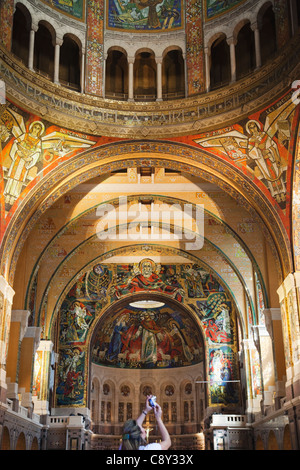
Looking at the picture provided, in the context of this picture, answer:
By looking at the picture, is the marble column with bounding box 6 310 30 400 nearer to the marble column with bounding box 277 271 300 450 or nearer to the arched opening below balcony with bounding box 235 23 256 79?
the marble column with bounding box 277 271 300 450

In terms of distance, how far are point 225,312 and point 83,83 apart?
1489cm

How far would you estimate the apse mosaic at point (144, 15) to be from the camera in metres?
18.5

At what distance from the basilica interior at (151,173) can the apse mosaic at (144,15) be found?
0.05m

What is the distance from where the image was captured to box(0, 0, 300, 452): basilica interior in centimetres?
1630

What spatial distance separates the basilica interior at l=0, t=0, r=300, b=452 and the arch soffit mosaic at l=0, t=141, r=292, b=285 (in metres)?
0.05

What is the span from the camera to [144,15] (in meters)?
18.6

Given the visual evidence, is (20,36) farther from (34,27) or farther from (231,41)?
(231,41)

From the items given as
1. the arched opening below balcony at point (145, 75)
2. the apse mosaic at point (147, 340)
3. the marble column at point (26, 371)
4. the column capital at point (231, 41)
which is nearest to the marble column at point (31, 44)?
the arched opening below balcony at point (145, 75)

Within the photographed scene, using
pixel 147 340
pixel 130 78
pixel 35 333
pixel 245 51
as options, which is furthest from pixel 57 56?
pixel 147 340

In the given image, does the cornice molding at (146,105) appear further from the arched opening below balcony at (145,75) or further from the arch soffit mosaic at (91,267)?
the arch soffit mosaic at (91,267)

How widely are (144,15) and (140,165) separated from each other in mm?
5029

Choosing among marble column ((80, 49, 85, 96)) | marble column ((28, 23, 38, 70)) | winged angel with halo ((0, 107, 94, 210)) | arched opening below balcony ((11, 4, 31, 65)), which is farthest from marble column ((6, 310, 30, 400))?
arched opening below balcony ((11, 4, 31, 65))

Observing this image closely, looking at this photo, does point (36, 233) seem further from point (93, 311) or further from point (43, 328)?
point (93, 311)
